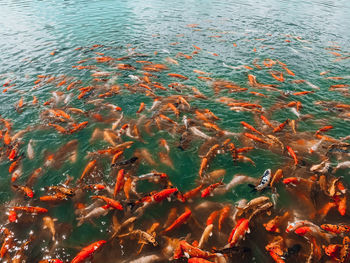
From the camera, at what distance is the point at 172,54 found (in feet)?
68.3

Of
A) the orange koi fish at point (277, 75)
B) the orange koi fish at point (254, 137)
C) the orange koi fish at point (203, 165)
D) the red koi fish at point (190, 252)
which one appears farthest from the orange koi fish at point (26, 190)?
the orange koi fish at point (277, 75)

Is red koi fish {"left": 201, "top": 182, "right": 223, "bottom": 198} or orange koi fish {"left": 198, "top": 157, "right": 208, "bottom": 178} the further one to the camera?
orange koi fish {"left": 198, "top": 157, "right": 208, "bottom": 178}

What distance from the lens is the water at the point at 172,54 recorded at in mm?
9086

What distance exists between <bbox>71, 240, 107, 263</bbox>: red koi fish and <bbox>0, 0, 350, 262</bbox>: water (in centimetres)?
55

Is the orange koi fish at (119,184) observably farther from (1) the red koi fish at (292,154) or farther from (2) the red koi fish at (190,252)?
(1) the red koi fish at (292,154)

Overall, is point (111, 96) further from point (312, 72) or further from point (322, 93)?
point (312, 72)

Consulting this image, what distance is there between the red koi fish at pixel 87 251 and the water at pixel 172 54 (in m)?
0.55

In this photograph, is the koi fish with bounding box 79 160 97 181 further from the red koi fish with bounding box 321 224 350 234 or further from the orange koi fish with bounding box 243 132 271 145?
the red koi fish with bounding box 321 224 350 234

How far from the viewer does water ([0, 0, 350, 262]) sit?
9.09 metres

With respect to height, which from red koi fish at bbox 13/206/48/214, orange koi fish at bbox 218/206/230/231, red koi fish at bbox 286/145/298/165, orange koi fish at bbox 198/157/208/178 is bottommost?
red koi fish at bbox 13/206/48/214

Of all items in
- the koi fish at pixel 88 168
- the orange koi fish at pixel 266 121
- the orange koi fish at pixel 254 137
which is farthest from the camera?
the orange koi fish at pixel 266 121

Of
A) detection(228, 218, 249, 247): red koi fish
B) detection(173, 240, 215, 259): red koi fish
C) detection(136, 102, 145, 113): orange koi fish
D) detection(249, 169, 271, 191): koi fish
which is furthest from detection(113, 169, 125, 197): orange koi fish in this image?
detection(136, 102, 145, 113): orange koi fish

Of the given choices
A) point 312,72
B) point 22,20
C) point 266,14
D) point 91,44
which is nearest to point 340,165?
point 312,72

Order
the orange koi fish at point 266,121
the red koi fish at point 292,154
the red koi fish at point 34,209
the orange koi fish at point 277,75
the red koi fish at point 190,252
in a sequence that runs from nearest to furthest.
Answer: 1. the red koi fish at point 190,252
2. the red koi fish at point 34,209
3. the red koi fish at point 292,154
4. the orange koi fish at point 266,121
5. the orange koi fish at point 277,75
